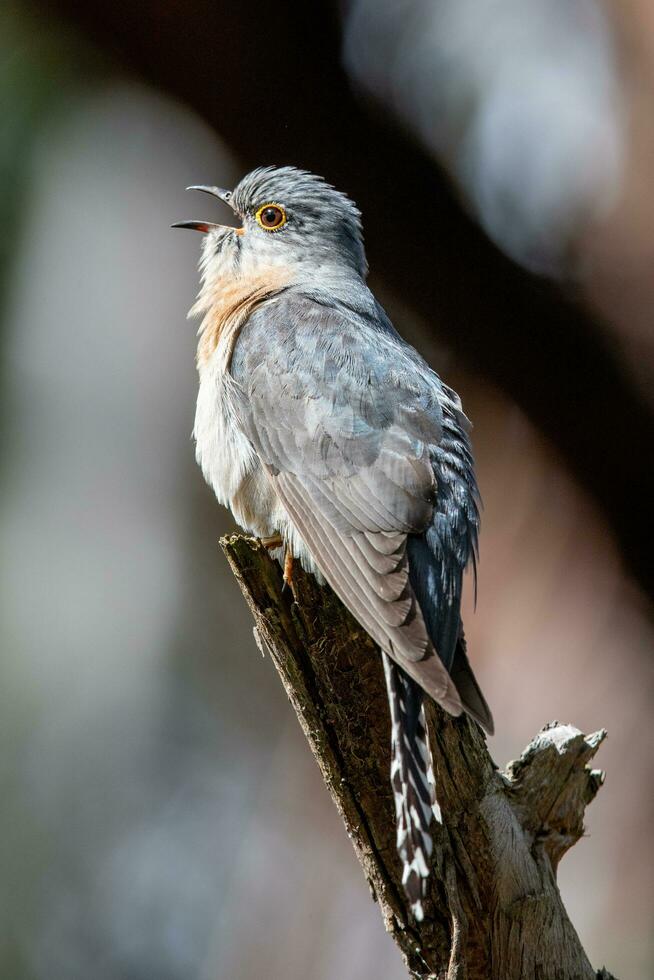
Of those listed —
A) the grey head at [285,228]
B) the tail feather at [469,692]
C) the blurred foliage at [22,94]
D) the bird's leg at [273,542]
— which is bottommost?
the tail feather at [469,692]

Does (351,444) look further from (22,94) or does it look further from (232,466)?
(22,94)

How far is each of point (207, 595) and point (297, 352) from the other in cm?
441

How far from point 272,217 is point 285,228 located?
0.36 ft

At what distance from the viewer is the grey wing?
136 inches

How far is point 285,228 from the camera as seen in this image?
5.46 m

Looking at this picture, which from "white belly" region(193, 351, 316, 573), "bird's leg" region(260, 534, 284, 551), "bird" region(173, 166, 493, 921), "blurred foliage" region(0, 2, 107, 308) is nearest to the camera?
"bird" region(173, 166, 493, 921)

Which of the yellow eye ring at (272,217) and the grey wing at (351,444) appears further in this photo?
the yellow eye ring at (272,217)

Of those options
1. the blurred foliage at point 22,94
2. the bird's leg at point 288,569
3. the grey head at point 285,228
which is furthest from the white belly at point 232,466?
the blurred foliage at point 22,94

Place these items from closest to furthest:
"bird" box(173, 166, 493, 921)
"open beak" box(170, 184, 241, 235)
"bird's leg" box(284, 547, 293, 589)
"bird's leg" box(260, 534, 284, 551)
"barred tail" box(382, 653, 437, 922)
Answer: "barred tail" box(382, 653, 437, 922), "bird" box(173, 166, 493, 921), "bird's leg" box(284, 547, 293, 589), "bird's leg" box(260, 534, 284, 551), "open beak" box(170, 184, 241, 235)

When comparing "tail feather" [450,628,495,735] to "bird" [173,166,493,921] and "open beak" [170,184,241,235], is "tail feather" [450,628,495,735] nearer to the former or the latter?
"bird" [173,166,493,921]

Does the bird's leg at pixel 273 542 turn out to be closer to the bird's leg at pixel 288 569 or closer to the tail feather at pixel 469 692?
the bird's leg at pixel 288 569

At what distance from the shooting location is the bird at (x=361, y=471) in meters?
3.22

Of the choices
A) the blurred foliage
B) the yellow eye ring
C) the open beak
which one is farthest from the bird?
the blurred foliage

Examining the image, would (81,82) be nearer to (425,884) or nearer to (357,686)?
(357,686)
